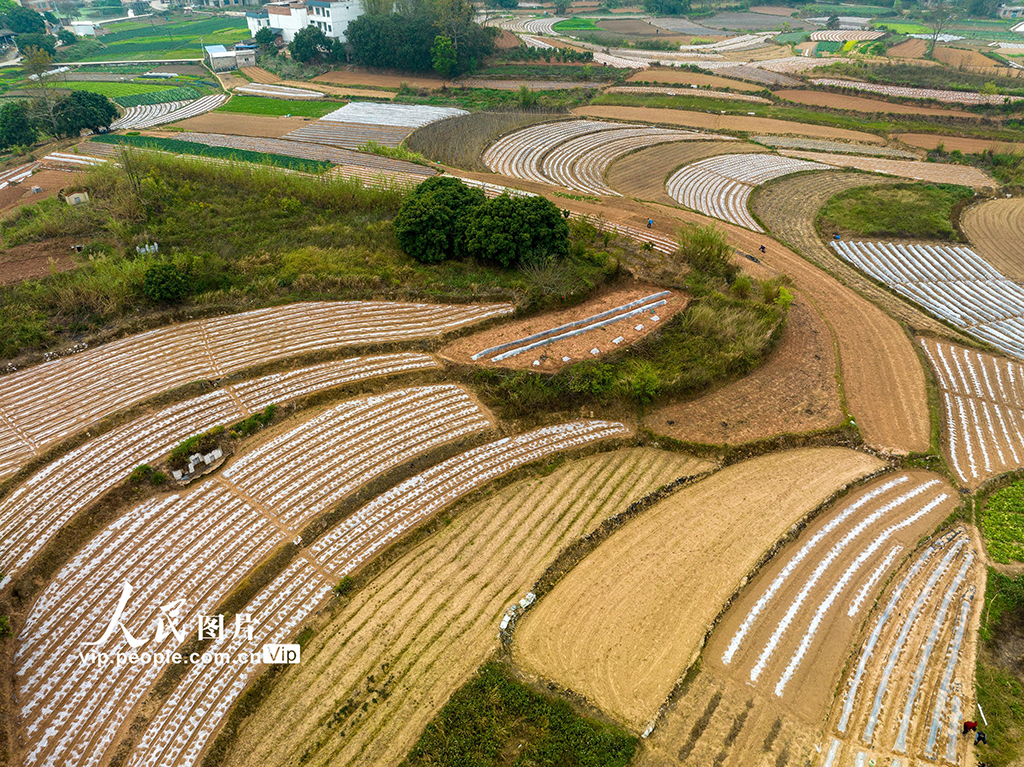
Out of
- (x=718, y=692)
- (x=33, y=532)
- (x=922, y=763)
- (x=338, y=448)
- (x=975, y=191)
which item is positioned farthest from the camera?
(x=975, y=191)

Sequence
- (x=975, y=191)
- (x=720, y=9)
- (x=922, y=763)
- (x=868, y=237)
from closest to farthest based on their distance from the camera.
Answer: (x=922, y=763) → (x=868, y=237) → (x=975, y=191) → (x=720, y=9)

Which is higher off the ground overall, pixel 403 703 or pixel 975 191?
pixel 975 191

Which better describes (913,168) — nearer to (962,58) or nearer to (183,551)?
(962,58)

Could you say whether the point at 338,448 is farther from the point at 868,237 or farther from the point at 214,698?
the point at 868,237

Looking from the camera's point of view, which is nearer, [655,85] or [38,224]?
[38,224]

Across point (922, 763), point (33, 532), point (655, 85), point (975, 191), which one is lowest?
point (922, 763)

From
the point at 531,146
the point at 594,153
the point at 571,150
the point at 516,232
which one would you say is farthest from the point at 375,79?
the point at 516,232

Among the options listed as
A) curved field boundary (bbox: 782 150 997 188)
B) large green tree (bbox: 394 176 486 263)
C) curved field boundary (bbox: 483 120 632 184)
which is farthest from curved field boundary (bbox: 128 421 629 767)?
curved field boundary (bbox: 782 150 997 188)

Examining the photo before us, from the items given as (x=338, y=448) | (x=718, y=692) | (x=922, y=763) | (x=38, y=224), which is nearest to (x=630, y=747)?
(x=718, y=692)
